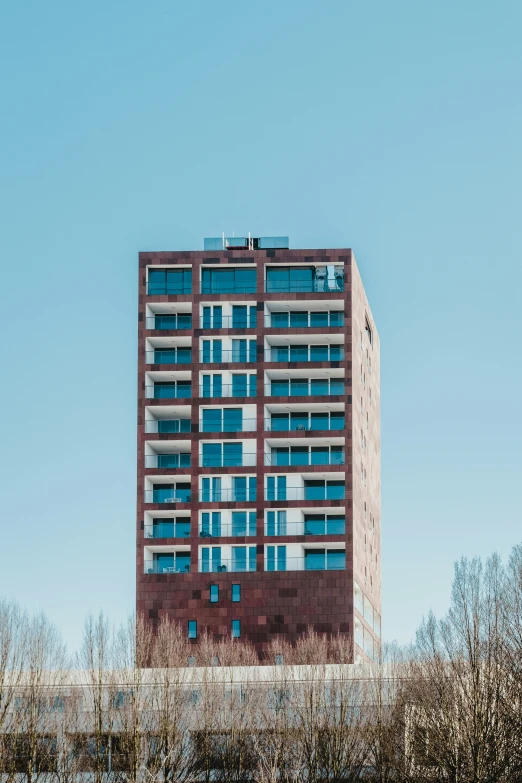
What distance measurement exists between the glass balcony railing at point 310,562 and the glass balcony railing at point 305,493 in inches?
176

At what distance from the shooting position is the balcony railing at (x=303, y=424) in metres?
126

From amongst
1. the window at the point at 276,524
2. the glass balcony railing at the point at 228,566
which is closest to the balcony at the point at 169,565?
the glass balcony railing at the point at 228,566

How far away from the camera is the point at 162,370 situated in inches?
5020

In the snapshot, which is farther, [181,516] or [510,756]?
[181,516]

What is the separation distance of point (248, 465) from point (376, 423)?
29.2 meters

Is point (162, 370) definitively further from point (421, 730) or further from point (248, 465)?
point (421, 730)

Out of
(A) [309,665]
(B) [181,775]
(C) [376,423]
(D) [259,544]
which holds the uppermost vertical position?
(C) [376,423]

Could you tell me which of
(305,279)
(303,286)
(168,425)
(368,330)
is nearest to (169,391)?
(168,425)

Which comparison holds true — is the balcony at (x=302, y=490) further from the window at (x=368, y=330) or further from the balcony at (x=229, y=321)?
the window at (x=368, y=330)

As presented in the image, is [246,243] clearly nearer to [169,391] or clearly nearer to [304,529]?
[169,391]

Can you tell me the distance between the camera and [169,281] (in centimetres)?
12888

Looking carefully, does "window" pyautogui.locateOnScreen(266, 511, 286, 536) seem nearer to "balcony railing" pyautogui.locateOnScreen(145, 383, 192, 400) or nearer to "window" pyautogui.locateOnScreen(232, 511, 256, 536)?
"window" pyautogui.locateOnScreen(232, 511, 256, 536)

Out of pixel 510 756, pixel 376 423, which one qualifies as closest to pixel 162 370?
pixel 376 423

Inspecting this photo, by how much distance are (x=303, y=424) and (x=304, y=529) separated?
8732mm
